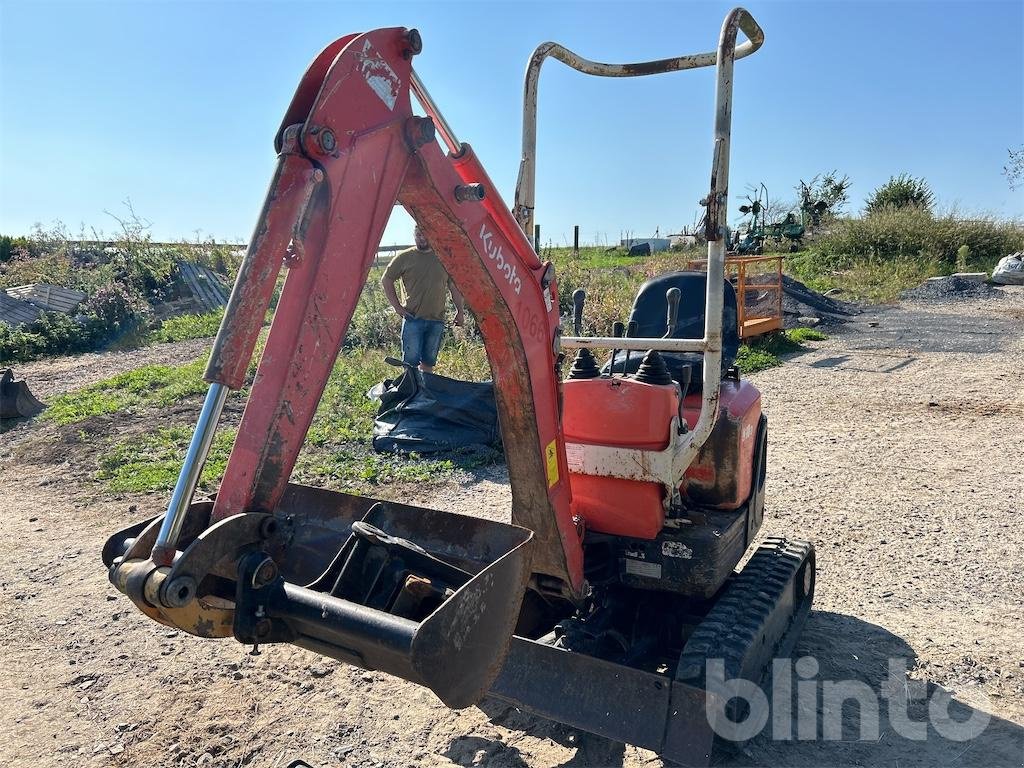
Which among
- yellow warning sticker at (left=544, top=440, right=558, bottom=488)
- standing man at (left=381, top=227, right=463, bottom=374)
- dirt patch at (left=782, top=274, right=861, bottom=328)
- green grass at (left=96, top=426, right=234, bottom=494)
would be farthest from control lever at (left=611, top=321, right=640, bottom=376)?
dirt patch at (left=782, top=274, right=861, bottom=328)

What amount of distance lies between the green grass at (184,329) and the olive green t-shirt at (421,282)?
793 centimetres

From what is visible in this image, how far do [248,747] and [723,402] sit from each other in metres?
2.44

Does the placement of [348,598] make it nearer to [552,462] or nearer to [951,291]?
[552,462]

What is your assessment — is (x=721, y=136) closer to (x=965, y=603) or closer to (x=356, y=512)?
(x=356, y=512)

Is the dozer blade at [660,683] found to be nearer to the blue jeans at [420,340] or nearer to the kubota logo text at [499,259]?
the kubota logo text at [499,259]

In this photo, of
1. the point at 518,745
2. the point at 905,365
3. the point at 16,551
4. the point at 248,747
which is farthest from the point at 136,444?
the point at 905,365

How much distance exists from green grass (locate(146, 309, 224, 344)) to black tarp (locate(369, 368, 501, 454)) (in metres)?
8.58

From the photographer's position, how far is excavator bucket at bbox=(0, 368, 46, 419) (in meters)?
8.75

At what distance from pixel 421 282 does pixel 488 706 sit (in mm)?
4853

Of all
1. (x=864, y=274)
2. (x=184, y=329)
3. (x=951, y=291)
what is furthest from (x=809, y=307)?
(x=184, y=329)

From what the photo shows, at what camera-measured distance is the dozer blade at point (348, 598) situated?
1940 millimetres

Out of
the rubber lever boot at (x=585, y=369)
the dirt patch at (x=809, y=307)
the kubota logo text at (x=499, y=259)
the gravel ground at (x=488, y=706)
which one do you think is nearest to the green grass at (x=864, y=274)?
the dirt patch at (x=809, y=307)

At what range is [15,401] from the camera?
29.0 ft

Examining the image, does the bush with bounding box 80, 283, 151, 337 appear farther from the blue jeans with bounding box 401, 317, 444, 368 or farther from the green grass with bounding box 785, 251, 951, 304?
the green grass with bounding box 785, 251, 951, 304
